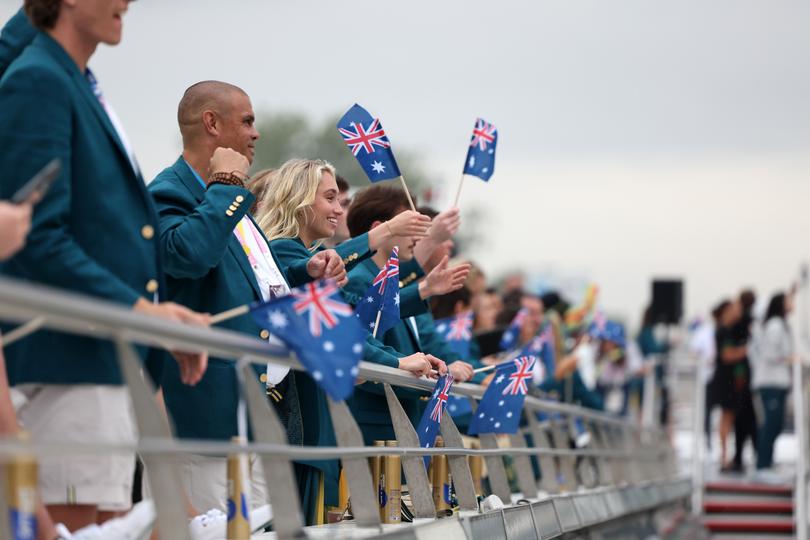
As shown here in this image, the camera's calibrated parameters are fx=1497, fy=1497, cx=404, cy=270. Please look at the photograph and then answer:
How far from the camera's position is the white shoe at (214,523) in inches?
171

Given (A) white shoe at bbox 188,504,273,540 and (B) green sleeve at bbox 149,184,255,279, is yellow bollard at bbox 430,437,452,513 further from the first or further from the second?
(B) green sleeve at bbox 149,184,255,279

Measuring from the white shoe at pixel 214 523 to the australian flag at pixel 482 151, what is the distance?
10.4 feet

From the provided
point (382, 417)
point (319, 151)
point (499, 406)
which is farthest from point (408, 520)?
point (319, 151)

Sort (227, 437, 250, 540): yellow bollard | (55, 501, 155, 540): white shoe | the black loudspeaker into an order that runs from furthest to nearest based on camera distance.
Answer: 1. the black loudspeaker
2. (227, 437, 250, 540): yellow bollard
3. (55, 501, 155, 540): white shoe

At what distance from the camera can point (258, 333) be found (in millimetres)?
5270

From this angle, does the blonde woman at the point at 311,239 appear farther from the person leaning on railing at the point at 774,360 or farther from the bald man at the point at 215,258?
the person leaning on railing at the point at 774,360

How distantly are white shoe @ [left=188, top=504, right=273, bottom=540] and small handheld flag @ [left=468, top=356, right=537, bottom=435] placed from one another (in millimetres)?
2400

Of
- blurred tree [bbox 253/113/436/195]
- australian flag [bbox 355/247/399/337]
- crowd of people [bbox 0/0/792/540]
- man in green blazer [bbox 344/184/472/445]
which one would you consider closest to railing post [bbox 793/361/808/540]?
crowd of people [bbox 0/0/792/540]

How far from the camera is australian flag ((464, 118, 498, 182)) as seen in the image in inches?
293

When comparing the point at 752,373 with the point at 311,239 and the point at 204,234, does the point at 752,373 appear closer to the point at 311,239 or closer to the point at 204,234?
the point at 311,239

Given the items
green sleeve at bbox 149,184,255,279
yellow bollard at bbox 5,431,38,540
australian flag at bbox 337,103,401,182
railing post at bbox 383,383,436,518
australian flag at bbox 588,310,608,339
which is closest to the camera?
yellow bollard at bbox 5,431,38,540

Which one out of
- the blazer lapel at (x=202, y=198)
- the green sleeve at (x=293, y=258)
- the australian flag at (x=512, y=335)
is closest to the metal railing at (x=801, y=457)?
the australian flag at (x=512, y=335)

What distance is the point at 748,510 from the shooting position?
1709 cm

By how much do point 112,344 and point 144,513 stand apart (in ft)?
1.44
